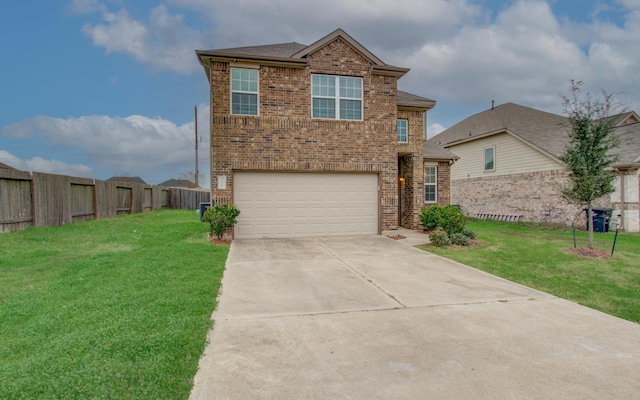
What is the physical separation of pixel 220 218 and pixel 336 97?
5743 millimetres

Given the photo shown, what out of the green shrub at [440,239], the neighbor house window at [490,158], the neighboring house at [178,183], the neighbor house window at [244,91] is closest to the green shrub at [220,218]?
the neighbor house window at [244,91]

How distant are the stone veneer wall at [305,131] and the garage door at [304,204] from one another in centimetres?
34

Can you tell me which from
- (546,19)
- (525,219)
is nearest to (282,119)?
(546,19)

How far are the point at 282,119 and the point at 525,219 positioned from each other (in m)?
14.4

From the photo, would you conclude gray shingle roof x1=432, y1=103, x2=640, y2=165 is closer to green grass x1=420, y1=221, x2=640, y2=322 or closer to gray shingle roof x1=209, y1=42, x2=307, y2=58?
green grass x1=420, y1=221, x2=640, y2=322

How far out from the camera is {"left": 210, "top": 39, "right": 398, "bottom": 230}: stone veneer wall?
37.5 feet

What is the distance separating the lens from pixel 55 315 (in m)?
4.35

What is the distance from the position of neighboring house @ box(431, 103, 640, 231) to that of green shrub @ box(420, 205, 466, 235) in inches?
226

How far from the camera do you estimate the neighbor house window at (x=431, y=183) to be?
1639cm

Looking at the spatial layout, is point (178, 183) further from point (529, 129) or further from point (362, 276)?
point (362, 276)

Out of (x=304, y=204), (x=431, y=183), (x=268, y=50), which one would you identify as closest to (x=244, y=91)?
(x=268, y=50)

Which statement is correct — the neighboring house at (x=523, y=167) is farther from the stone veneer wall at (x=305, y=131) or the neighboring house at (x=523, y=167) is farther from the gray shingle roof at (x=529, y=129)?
the stone veneer wall at (x=305, y=131)

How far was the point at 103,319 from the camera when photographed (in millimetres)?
4199

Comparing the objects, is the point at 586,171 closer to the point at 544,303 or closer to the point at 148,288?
the point at 544,303
